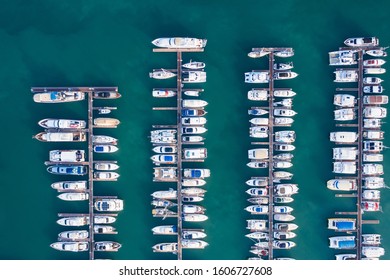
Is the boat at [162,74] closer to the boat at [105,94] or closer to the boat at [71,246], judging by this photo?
the boat at [105,94]

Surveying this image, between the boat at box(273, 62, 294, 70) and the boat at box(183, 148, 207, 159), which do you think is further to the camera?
the boat at box(183, 148, 207, 159)

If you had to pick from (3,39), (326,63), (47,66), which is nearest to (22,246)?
(47,66)

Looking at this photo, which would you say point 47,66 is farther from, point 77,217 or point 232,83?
point 232,83

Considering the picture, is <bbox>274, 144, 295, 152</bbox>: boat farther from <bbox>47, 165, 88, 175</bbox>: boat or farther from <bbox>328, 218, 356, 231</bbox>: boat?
<bbox>47, 165, 88, 175</bbox>: boat

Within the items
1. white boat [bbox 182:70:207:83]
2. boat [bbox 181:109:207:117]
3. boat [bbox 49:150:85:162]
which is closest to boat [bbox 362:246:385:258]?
boat [bbox 181:109:207:117]

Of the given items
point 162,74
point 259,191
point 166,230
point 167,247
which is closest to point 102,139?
point 162,74

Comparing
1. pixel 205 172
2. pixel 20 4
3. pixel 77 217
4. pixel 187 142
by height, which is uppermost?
pixel 20 4

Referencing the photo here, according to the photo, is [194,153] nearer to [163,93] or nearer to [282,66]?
[163,93]
